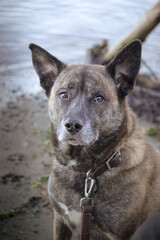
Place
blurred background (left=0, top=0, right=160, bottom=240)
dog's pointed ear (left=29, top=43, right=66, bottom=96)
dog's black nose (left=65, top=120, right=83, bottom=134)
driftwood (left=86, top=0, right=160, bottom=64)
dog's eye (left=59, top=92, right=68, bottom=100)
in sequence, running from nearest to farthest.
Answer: dog's black nose (left=65, top=120, right=83, bottom=134)
dog's eye (left=59, top=92, right=68, bottom=100)
dog's pointed ear (left=29, top=43, right=66, bottom=96)
blurred background (left=0, top=0, right=160, bottom=240)
driftwood (left=86, top=0, right=160, bottom=64)

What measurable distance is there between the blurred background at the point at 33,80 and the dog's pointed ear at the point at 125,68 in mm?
1856

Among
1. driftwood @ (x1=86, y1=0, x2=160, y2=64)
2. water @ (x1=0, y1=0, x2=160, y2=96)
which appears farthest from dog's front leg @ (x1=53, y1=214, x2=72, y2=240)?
driftwood @ (x1=86, y1=0, x2=160, y2=64)

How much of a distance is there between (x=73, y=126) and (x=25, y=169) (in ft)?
6.42

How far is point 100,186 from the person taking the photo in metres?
2.48

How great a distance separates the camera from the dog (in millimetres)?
2395

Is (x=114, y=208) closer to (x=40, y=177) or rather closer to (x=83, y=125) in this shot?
(x=83, y=125)

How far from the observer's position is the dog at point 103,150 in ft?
7.86

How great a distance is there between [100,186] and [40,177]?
165cm

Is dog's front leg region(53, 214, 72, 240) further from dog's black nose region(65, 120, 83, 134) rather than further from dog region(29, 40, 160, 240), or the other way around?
dog's black nose region(65, 120, 83, 134)

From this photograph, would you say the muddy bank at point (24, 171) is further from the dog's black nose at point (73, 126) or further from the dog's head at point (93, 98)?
the dog's black nose at point (73, 126)

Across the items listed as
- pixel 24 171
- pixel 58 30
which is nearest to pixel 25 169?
pixel 24 171

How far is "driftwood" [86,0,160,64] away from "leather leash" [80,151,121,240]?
3620 mm

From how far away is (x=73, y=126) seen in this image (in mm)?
2328

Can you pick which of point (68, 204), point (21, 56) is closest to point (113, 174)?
point (68, 204)
